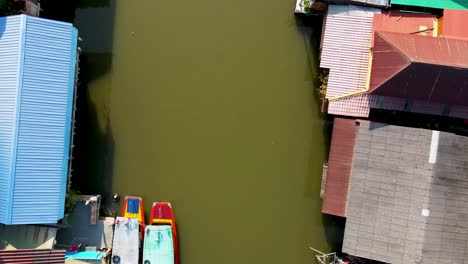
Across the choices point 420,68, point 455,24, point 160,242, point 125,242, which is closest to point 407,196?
point 420,68

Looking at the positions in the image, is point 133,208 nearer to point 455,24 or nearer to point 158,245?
point 158,245

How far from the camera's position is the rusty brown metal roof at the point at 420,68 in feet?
41.0

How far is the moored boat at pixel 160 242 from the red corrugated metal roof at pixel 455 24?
1121 centimetres

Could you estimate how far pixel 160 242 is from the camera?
1552cm

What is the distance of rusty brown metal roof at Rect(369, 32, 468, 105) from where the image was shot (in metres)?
12.5

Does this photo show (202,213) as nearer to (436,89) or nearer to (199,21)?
(199,21)

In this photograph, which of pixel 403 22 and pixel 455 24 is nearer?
pixel 455 24

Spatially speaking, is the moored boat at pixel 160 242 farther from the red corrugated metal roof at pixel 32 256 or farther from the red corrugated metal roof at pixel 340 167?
the red corrugated metal roof at pixel 340 167

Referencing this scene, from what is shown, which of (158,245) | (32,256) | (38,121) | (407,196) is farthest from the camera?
(158,245)

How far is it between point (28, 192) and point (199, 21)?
8335 millimetres

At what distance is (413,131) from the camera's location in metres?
13.4

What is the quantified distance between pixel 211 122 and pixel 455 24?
8711 millimetres

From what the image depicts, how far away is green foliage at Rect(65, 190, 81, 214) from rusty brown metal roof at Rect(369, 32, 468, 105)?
10.5 metres

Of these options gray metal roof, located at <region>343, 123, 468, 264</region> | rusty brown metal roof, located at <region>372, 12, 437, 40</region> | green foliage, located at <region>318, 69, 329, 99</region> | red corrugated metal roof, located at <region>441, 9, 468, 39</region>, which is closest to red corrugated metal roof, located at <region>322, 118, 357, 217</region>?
gray metal roof, located at <region>343, 123, 468, 264</region>
